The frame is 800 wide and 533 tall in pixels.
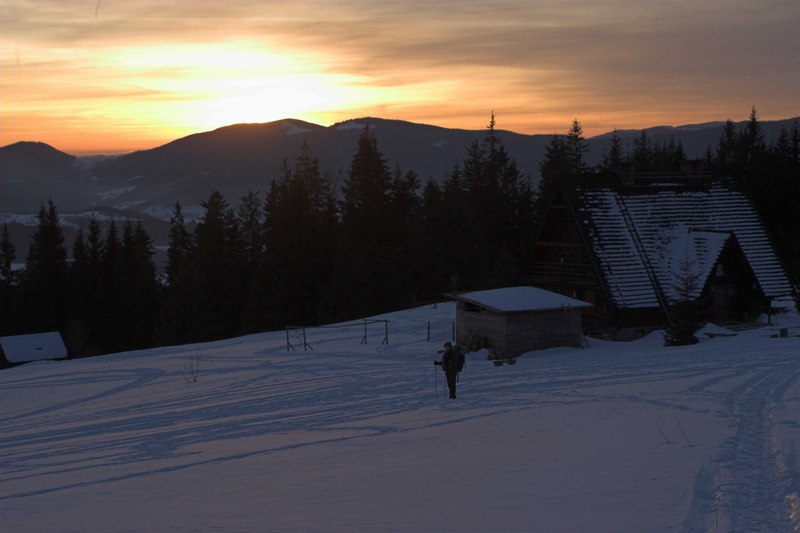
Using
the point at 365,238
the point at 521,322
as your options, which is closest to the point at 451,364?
the point at 521,322

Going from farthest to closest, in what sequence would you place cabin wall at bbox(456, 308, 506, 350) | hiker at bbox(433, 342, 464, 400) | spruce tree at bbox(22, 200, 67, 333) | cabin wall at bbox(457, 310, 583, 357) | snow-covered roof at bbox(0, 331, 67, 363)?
spruce tree at bbox(22, 200, 67, 333) → snow-covered roof at bbox(0, 331, 67, 363) → cabin wall at bbox(456, 308, 506, 350) → cabin wall at bbox(457, 310, 583, 357) → hiker at bbox(433, 342, 464, 400)

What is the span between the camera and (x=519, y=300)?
101 ft

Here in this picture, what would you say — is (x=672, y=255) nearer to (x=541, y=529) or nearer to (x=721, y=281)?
(x=721, y=281)

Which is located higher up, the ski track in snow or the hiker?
the hiker

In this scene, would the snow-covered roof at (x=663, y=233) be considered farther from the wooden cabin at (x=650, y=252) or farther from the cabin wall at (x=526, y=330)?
the cabin wall at (x=526, y=330)

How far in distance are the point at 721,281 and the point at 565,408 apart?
20142mm

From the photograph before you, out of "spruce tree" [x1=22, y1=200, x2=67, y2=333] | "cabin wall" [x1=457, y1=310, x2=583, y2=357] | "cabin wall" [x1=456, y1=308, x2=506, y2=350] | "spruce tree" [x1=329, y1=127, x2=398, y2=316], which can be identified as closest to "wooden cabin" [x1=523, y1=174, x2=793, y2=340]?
"cabin wall" [x1=457, y1=310, x2=583, y2=357]

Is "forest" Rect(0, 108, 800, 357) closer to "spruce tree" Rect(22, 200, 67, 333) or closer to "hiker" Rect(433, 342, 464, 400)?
"spruce tree" Rect(22, 200, 67, 333)

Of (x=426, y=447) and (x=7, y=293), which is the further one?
(x=7, y=293)

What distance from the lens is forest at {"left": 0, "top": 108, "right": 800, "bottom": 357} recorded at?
6756 centimetres

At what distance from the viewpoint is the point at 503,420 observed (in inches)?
688

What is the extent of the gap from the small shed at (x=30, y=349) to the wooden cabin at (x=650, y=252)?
41.9 meters

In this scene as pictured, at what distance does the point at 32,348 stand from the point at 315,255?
79.7 feet

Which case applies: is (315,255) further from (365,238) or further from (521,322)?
(521,322)
